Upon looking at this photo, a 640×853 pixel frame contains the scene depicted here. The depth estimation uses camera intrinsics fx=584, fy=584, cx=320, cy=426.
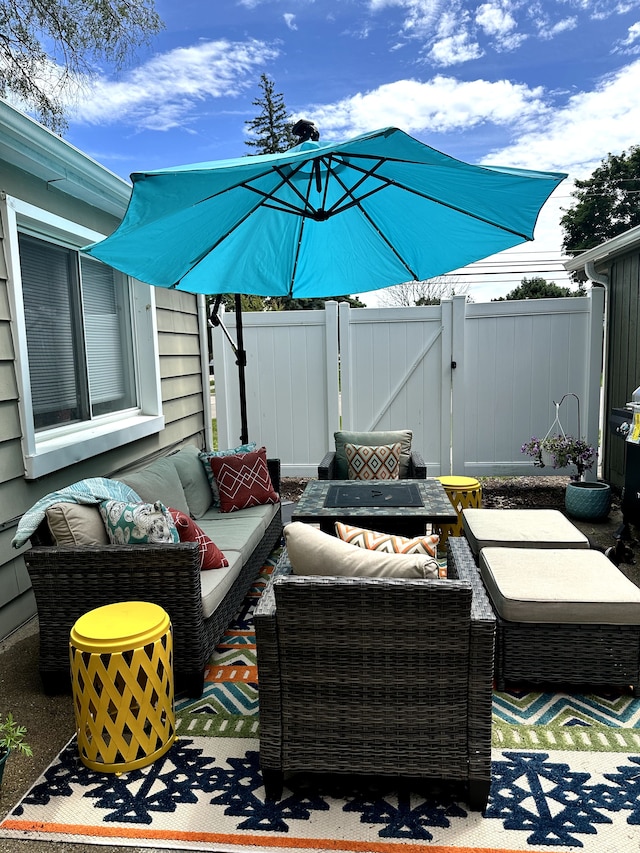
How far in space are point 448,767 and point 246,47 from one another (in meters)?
13.6

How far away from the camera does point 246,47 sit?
11953mm

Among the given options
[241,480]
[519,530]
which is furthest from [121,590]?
[519,530]

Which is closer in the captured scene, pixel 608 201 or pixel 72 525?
pixel 72 525

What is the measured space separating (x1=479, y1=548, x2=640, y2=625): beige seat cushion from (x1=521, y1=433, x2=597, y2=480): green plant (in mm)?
2589

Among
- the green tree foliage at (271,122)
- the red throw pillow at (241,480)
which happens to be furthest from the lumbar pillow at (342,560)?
the green tree foliage at (271,122)

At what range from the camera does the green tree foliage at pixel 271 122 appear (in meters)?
21.8

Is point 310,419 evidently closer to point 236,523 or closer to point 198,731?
point 236,523

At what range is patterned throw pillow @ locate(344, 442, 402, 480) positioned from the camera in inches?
177

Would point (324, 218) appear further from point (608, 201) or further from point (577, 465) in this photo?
point (608, 201)

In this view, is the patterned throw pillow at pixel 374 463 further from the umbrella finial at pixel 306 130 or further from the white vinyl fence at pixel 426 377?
the umbrella finial at pixel 306 130

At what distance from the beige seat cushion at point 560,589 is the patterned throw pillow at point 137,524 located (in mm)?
1489

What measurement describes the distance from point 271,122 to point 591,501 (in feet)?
69.8

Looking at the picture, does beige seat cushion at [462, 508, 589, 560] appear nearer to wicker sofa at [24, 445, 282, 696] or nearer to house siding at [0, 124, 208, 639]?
wicker sofa at [24, 445, 282, 696]

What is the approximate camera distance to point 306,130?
2758 millimetres
